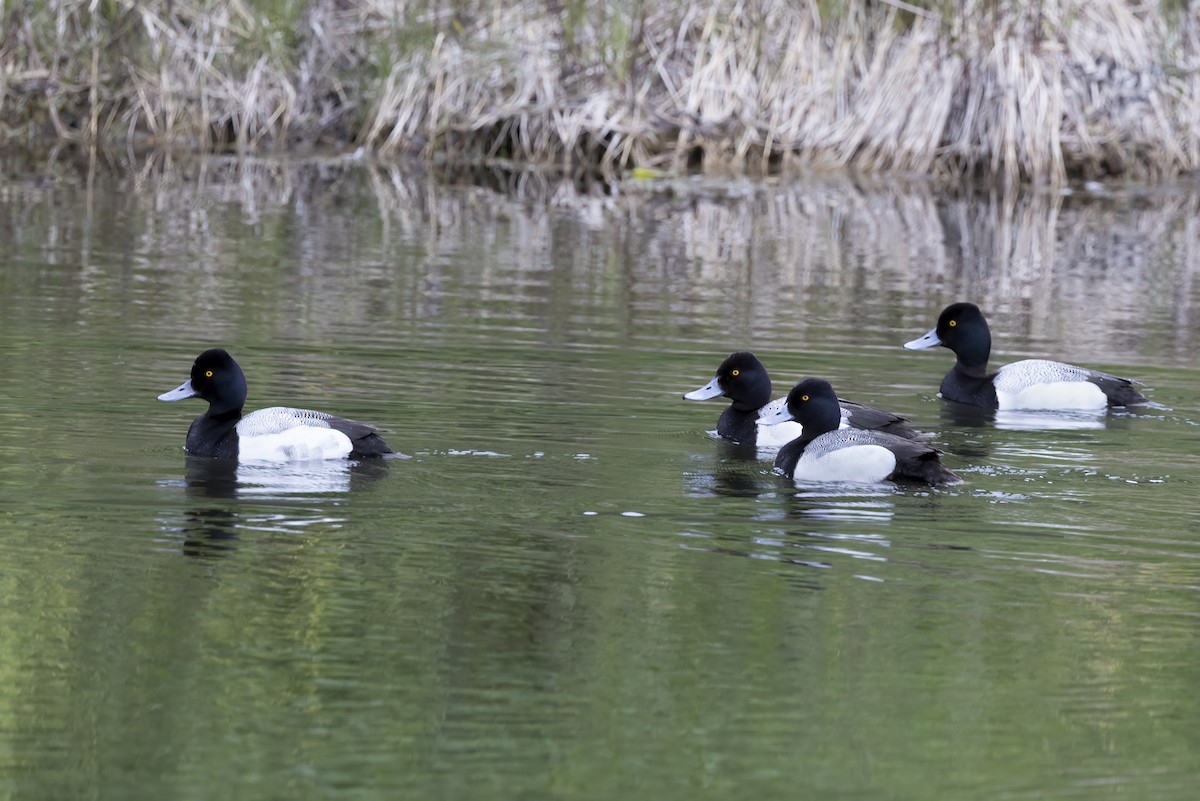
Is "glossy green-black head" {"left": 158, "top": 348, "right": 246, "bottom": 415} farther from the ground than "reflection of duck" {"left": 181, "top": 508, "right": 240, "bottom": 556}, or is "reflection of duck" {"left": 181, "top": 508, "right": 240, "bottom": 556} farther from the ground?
"glossy green-black head" {"left": 158, "top": 348, "right": 246, "bottom": 415}

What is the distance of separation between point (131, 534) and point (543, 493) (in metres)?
1.92

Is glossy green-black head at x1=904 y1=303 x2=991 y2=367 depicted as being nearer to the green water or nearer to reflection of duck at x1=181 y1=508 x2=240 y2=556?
the green water

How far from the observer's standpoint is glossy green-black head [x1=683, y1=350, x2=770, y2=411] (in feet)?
36.5

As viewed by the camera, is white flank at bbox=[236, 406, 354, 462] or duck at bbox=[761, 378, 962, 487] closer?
duck at bbox=[761, 378, 962, 487]

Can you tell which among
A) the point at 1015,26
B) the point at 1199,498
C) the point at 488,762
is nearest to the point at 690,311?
the point at 1199,498

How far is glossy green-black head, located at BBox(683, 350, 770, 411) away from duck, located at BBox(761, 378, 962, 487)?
27.5 inches

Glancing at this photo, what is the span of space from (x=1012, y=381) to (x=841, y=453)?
3.34 meters

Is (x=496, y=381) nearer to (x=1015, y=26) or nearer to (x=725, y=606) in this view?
(x=725, y=606)

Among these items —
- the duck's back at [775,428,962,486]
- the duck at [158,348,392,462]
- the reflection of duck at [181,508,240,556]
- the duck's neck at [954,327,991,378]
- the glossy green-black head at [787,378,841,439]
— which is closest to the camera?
the reflection of duck at [181,508,240,556]

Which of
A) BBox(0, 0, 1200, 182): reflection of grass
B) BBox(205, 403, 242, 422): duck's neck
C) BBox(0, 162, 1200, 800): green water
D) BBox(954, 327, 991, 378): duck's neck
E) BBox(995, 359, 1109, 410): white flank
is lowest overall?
BBox(0, 162, 1200, 800): green water

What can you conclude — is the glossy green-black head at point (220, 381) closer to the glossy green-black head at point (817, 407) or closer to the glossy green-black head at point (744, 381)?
the glossy green-black head at point (744, 381)

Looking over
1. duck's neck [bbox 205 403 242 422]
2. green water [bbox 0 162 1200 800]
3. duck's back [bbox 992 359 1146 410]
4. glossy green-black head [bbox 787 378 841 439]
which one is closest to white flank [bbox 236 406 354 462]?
green water [bbox 0 162 1200 800]

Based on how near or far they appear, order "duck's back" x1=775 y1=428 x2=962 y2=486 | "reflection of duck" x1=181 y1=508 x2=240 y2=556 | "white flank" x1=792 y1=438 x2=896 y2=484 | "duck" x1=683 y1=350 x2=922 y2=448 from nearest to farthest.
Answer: "reflection of duck" x1=181 y1=508 x2=240 y2=556 → "duck's back" x1=775 y1=428 x2=962 y2=486 → "white flank" x1=792 y1=438 x2=896 y2=484 → "duck" x1=683 y1=350 x2=922 y2=448

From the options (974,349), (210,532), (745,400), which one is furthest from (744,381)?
(210,532)
